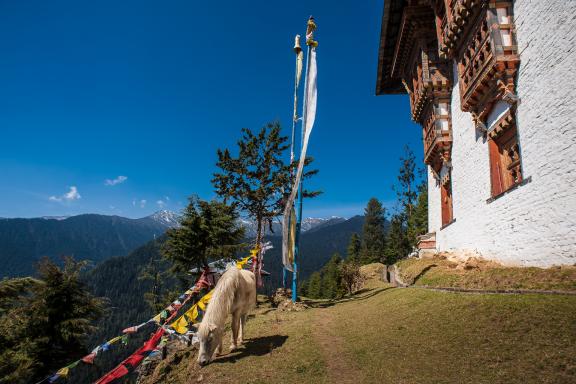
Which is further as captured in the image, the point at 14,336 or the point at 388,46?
the point at 388,46

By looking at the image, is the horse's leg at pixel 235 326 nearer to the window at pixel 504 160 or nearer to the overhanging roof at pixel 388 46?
the window at pixel 504 160

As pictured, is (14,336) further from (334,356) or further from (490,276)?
(490,276)

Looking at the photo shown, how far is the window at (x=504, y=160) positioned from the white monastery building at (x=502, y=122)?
1.8 inches

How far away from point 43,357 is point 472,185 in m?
26.4

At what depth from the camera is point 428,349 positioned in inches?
282

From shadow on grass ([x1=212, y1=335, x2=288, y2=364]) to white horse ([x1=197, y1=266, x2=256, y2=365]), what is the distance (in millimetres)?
278

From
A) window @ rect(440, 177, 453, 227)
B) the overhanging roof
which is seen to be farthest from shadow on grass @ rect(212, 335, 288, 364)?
the overhanging roof

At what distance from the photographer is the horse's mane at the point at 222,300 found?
7.92 metres

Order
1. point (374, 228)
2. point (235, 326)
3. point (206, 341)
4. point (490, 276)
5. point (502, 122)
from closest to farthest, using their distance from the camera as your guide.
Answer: point (206, 341) → point (235, 326) → point (490, 276) → point (502, 122) → point (374, 228)

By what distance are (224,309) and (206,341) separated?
36.2 inches

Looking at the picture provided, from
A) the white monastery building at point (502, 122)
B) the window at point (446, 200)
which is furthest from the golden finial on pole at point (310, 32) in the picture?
the window at point (446, 200)

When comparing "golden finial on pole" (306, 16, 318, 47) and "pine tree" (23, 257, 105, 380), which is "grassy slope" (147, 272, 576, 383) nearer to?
"pine tree" (23, 257, 105, 380)

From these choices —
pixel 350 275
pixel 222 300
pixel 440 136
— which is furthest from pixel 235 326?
pixel 440 136

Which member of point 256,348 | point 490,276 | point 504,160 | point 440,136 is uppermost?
point 440,136
